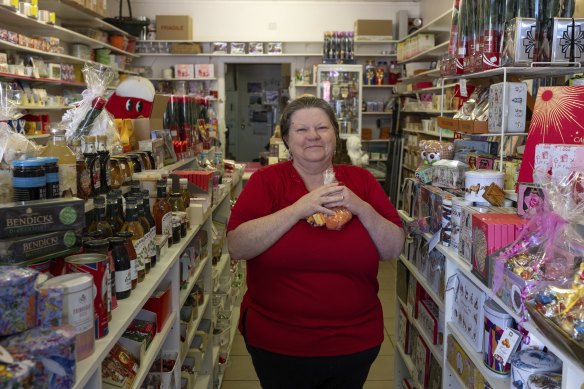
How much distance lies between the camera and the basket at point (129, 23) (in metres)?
8.00

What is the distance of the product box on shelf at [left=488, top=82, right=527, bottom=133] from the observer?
2131 millimetres

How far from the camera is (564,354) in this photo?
1.13m

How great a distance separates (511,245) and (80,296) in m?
1.11

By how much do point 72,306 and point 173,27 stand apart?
822 centimetres

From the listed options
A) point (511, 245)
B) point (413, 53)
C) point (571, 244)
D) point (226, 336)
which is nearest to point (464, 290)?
point (511, 245)

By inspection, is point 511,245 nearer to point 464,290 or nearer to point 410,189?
point 464,290

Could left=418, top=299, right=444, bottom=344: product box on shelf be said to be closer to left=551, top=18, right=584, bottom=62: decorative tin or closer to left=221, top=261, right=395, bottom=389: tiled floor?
left=221, top=261, right=395, bottom=389: tiled floor

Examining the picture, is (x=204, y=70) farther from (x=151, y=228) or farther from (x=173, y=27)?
(x=151, y=228)

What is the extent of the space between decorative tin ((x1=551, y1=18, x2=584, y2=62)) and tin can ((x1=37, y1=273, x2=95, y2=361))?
186 cm

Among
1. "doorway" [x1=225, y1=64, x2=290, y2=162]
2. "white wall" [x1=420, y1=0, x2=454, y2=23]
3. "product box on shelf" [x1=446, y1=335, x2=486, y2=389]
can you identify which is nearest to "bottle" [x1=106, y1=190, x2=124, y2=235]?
"product box on shelf" [x1=446, y1=335, x2=486, y2=389]

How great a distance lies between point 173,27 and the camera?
865cm

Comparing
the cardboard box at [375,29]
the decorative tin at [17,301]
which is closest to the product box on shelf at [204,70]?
the cardboard box at [375,29]

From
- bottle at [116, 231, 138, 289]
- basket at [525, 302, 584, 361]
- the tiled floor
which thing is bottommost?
the tiled floor

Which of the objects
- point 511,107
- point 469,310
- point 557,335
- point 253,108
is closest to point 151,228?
point 469,310
